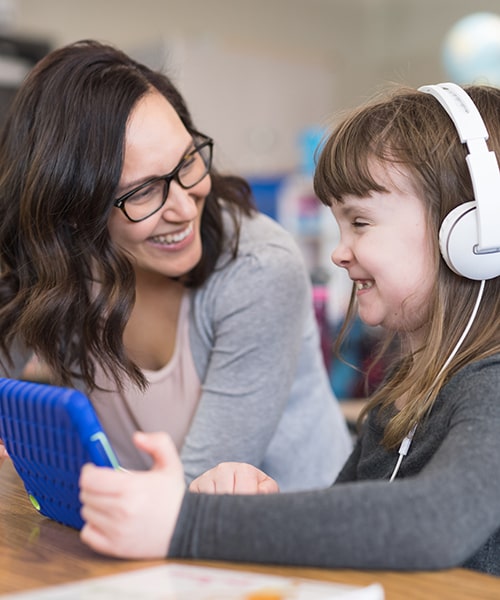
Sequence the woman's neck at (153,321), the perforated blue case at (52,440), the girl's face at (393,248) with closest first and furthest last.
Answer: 1. the perforated blue case at (52,440)
2. the girl's face at (393,248)
3. the woman's neck at (153,321)

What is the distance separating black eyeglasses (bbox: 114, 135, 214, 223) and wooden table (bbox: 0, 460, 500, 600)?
1.88 feet

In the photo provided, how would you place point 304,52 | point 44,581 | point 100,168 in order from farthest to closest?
point 304,52, point 100,168, point 44,581

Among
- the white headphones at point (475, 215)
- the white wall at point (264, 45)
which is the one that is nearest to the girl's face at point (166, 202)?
the white headphones at point (475, 215)

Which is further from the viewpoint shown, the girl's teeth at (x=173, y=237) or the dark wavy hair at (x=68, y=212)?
the girl's teeth at (x=173, y=237)

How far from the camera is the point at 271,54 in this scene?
534cm

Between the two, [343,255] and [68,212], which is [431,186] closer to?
[343,255]

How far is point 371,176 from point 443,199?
84 mm

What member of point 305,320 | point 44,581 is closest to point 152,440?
point 44,581

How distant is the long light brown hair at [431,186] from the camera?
2.96ft

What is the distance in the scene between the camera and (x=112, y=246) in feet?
4.15

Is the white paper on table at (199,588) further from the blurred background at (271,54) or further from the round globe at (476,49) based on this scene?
the blurred background at (271,54)

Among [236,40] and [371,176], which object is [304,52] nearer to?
[236,40]

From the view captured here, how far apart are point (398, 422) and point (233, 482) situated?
187 millimetres

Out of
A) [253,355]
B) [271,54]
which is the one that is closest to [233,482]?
[253,355]
